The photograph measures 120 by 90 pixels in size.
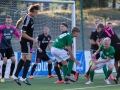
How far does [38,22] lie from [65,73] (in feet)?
16.6

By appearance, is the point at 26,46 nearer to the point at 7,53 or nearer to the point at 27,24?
the point at 27,24

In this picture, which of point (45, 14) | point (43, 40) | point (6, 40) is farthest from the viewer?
point (45, 14)

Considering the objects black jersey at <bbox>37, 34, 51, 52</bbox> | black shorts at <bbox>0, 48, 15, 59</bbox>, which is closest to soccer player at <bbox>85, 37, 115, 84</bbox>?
black shorts at <bbox>0, 48, 15, 59</bbox>

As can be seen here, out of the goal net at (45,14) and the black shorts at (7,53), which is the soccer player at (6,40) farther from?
the goal net at (45,14)

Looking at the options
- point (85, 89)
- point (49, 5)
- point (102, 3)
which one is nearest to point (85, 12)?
point (102, 3)

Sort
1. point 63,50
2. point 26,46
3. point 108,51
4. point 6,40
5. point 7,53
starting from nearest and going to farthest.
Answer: point 26,46 → point 108,51 → point 63,50 → point 6,40 → point 7,53

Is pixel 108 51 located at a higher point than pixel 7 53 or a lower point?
higher

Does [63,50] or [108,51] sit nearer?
[108,51]

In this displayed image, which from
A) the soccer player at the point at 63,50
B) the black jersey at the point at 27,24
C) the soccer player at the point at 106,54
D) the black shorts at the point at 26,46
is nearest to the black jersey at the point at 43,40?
the soccer player at the point at 63,50

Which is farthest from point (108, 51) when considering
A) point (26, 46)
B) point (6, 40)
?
point (6, 40)

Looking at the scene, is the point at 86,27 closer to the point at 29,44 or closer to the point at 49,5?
the point at 49,5

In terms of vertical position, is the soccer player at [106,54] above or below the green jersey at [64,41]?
below

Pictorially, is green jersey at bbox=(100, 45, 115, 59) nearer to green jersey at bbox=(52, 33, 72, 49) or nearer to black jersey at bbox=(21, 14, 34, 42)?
green jersey at bbox=(52, 33, 72, 49)

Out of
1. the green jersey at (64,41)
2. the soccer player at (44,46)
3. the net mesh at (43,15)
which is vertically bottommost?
the soccer player at (44,46)
